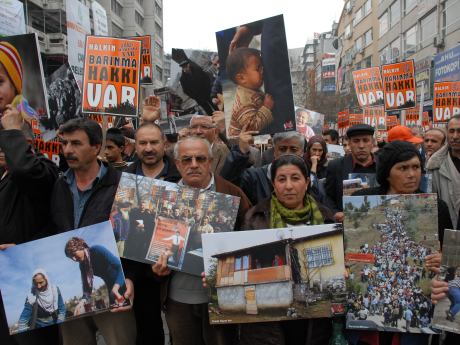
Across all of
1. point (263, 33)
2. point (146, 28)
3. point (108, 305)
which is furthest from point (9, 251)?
point (146, 28)

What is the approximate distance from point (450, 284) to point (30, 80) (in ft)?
11.9

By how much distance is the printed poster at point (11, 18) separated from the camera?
6816 mm

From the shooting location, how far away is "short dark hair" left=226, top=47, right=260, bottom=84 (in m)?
4.16

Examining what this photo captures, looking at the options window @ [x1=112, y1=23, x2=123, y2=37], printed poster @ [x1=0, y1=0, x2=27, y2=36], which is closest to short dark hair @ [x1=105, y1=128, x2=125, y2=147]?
printed poster @ [x1=0, y1=0, x2=27, y2=36]

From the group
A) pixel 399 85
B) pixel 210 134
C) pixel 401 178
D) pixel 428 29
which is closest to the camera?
pixel 401 178

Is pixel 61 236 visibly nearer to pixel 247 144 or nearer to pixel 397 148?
pixel 247 144

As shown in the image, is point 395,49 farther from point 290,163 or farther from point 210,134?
point 290,163

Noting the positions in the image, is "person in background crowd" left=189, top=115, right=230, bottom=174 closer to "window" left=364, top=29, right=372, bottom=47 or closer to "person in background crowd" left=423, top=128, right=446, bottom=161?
"person in background crowd" left=423, top=128, right=446, bottom=161

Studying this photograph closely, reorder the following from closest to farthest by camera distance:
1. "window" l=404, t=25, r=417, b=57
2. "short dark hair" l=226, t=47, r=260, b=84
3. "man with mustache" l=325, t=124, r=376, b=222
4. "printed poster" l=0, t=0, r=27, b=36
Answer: "short dark hair" l=226, t=47, r=260, b=84 → "man with mustache" l=325, t=124, r=376, b=222 → "printed poster" l=0, t=0, r=27, b=36 → "window" l=404, t=25, r=417, b=57

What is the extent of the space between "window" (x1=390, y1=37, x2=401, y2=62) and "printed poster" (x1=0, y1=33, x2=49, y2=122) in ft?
126

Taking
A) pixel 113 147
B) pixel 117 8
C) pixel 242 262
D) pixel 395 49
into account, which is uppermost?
pixel 117 8

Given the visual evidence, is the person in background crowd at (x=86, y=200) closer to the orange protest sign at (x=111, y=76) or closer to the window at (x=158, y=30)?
the orange protest sign at (x=111, y=76)

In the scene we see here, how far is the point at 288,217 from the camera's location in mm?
2820

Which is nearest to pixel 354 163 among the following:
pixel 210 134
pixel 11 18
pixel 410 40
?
pixel 210 134
